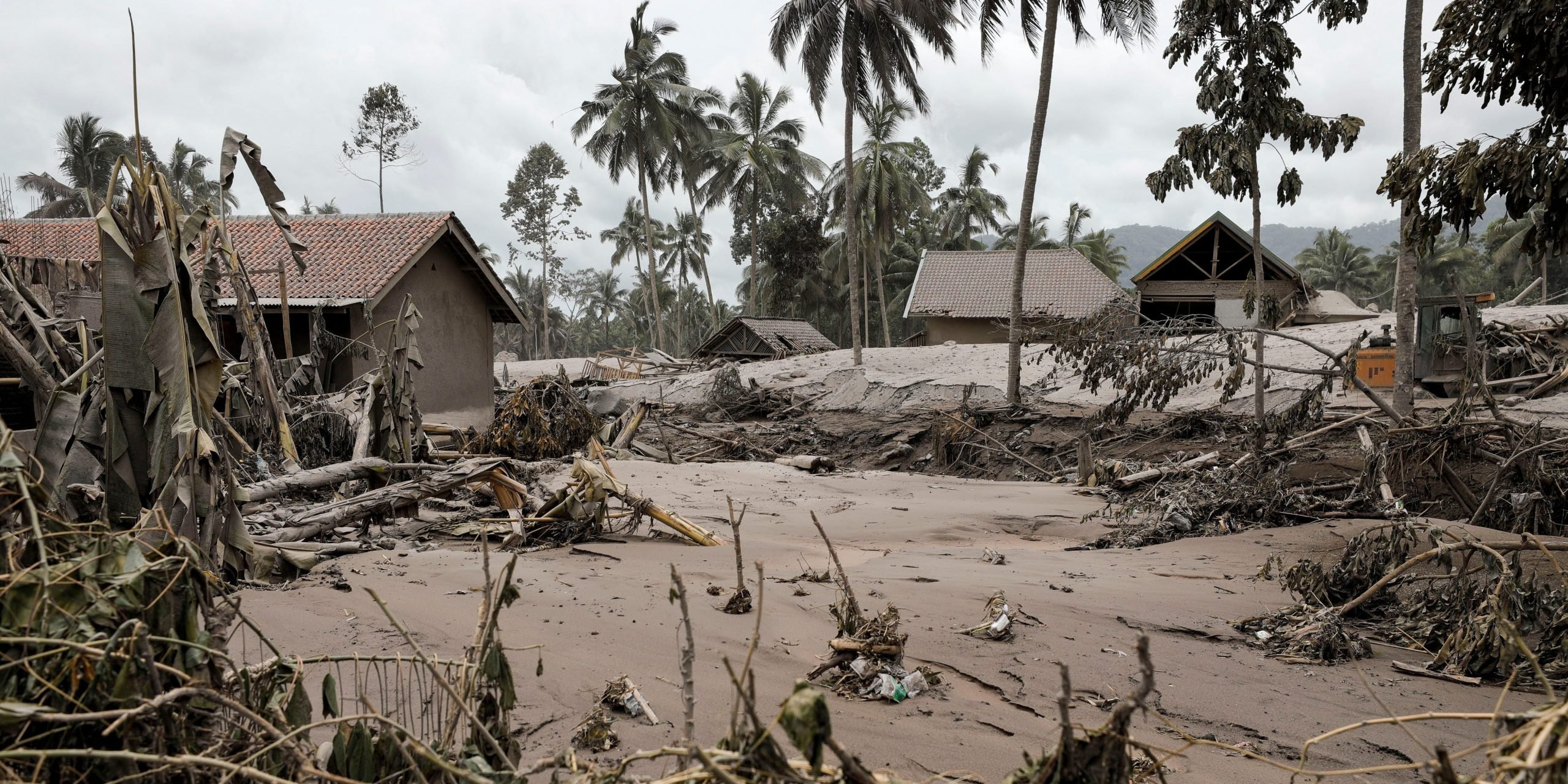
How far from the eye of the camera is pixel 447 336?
17.0 metres

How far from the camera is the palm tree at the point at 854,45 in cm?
2330

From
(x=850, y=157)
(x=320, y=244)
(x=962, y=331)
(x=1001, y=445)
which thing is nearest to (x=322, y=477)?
(x=1001, y=445)

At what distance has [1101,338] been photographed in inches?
441

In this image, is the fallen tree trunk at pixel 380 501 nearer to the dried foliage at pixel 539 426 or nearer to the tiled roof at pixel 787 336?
the dried foliage at pixel 539 426

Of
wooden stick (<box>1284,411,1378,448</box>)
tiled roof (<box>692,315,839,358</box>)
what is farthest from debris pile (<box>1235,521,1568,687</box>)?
tiled roof (<box>692,315,839,358</box>)

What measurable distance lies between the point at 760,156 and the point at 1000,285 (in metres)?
13.6

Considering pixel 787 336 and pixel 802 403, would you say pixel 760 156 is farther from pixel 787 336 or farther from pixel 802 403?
pixel 802 403

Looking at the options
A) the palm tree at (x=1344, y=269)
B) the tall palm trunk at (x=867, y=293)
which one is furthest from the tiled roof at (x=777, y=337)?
the palm tree at (x=1344, y=269)

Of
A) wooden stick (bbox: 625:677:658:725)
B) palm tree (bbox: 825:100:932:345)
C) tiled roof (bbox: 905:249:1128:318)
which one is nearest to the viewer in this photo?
wooden stick (bbox: 625:677:658:725)

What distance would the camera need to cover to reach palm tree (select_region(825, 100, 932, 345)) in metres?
37.7

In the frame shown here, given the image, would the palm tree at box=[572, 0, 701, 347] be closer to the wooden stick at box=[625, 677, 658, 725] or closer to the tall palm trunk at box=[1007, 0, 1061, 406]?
the tall palm trunk at box=[1007, 0, 1061, 406]

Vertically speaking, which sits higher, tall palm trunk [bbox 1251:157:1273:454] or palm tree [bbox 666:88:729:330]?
palm tree [bbox 666:88:729:330]

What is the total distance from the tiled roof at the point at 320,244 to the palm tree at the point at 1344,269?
53.9 m

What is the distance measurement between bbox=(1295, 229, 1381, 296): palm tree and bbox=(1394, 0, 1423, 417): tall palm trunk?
161ft
